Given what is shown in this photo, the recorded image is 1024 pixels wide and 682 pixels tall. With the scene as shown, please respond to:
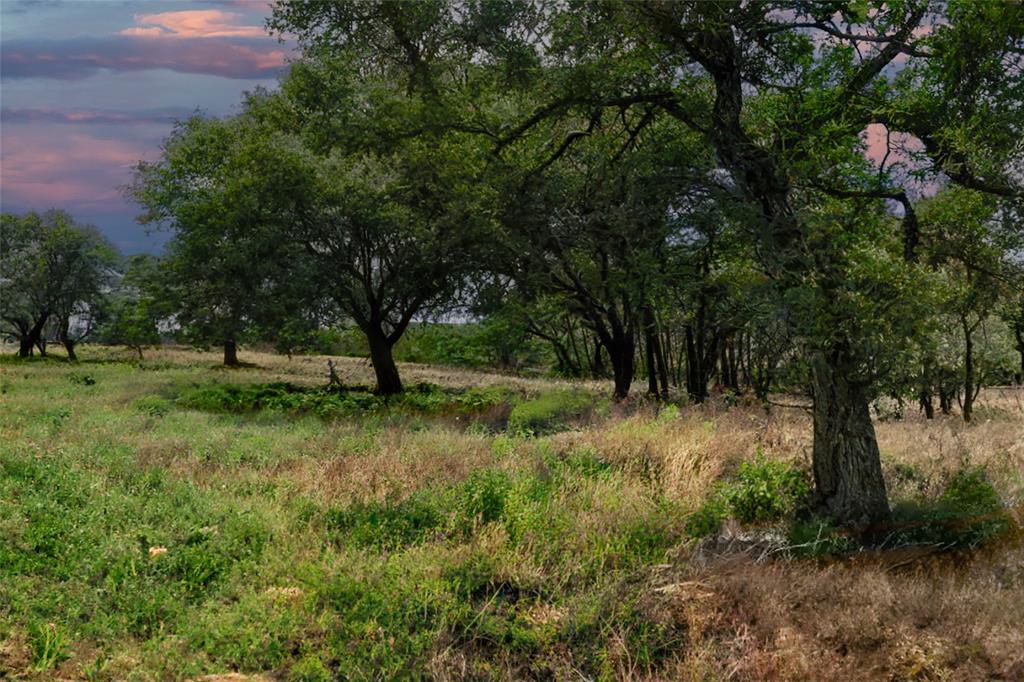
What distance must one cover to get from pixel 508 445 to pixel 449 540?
4.01 meters

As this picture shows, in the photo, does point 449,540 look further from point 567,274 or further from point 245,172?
point 245,172

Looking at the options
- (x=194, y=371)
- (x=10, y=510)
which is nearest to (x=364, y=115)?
(x=10, y=510)

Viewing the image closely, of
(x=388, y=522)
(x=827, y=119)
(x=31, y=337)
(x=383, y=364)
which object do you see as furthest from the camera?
(x=31, y=337)

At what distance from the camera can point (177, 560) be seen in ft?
23.7

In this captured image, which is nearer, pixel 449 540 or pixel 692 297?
pixel 449 540

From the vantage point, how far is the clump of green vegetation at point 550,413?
1591 centimetres

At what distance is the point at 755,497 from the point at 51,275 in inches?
1541

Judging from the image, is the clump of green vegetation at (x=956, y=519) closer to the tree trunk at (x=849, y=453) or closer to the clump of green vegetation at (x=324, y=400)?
the tree trunk at (x=849, y=453)

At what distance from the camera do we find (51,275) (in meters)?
38.9

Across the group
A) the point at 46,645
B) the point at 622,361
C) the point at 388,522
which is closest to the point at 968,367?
the point at 622,361

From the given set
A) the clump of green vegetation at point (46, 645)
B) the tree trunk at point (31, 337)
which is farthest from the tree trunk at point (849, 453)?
the tree trunk at point (31, 337)

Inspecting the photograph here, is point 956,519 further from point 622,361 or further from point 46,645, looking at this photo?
point 622,361

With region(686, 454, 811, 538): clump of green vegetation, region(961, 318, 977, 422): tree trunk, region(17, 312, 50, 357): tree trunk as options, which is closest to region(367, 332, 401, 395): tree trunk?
region(961, 318, 977, 422): tree trunk

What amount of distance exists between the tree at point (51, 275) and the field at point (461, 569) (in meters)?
30.6
